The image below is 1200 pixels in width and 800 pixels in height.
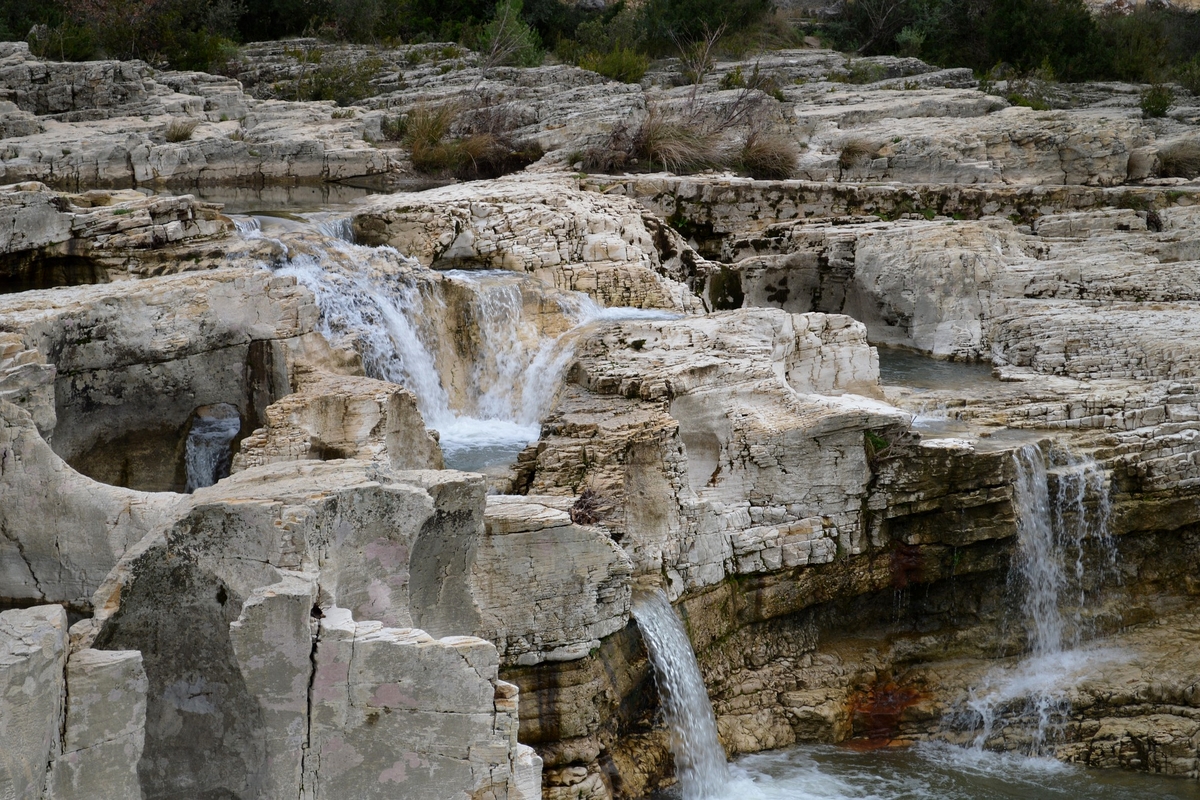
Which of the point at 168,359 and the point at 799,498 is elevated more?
the point at 168,359

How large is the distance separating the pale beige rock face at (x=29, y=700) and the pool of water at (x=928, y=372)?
946 centimetres

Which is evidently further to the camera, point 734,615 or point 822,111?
point 822,111

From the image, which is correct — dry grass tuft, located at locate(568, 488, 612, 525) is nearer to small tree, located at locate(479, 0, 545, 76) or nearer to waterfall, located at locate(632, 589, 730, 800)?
waterfall, located at locate(632, 589, 730, 800)

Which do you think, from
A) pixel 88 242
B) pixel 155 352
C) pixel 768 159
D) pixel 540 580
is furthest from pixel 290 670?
pixel 768 159

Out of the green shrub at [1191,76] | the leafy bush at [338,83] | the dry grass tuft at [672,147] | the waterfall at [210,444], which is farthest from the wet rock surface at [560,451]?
the green shrub at [1191,76]

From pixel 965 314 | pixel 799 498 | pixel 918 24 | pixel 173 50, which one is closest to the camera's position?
pixel 799 498

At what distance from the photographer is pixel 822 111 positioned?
21812 millimetres

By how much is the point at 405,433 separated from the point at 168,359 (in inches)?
82.1

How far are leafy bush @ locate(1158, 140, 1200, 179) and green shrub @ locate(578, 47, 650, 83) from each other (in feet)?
30.9

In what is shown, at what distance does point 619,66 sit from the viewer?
79.8 ft

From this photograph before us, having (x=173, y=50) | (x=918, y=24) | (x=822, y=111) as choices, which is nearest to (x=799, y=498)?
(x=822, y=111)

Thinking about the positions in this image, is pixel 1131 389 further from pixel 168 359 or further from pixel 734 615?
pixel 168 359

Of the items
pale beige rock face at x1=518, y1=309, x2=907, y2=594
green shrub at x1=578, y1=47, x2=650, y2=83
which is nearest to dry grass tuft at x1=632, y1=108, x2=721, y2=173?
green shrub at x1=578, y1=47, x2=650, y2=83

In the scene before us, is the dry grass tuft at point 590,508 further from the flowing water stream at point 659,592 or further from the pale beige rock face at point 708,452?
the flowing water stream at point 659,592
